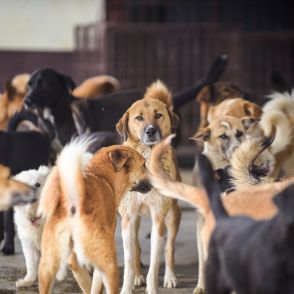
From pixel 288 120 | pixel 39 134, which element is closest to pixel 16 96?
pixel 39 134

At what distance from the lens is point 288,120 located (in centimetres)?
765

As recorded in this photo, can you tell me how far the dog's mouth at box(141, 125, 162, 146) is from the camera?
610 centimetres

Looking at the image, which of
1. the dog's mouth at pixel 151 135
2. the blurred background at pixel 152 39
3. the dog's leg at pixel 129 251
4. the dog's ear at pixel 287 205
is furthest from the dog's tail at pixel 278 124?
the blurred background at pixel 152 39

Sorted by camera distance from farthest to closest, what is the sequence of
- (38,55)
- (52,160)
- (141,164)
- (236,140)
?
1. (38,55)
2. (52,160)
3. (236,140)
4. (141,164)

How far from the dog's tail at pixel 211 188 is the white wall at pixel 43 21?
916 cm

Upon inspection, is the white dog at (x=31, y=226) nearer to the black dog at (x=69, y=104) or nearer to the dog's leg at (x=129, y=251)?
the dog's leg at (x=129, y=251)

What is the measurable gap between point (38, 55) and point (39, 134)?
6190 millimetres

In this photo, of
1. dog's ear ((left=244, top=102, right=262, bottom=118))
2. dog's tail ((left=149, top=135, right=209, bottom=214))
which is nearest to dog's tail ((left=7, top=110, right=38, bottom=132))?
dog's ear ((left=244, top=102, right=262, bottom=118))

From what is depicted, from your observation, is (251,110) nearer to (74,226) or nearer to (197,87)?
(197,87)

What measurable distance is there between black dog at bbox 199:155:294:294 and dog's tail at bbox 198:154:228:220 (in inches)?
0.5

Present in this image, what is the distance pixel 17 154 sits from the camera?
7105 millimetres

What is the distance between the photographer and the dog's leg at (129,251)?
578 cm

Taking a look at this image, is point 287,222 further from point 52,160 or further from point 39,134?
point 52,160

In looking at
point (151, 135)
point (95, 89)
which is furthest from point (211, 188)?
point (95, 89)
